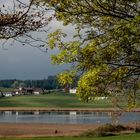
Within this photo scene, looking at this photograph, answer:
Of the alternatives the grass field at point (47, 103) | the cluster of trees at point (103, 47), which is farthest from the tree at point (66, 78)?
the grass field at point (47, 103)

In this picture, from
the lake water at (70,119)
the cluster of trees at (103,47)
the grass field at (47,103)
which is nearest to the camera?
the cluster of trees at (103,47)

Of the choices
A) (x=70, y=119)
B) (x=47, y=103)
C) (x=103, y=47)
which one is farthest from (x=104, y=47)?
(x=47, y=103)

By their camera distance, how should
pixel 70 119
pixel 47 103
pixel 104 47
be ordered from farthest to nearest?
pixel 47 103 → pixel 70 119 → pixel 104 47

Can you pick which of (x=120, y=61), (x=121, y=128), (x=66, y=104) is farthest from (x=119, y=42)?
(x=66, y=104)

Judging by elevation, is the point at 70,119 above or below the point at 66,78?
below

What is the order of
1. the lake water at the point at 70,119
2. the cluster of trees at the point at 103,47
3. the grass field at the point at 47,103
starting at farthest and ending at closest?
the grass field at the point at 47,103 → the lake water at the point at 70,119 → the cluster of trees at the point at 103,47

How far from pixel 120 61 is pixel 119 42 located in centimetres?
56

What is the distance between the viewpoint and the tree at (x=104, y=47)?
514 inches

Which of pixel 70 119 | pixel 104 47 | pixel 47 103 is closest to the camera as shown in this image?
pixel 104 47

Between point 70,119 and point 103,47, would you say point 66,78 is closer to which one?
point 103,47

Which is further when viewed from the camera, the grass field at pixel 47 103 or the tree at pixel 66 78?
the grass field at pixel 47 103

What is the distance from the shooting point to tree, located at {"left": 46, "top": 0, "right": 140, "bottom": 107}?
42.8 feet

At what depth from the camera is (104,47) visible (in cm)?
1375

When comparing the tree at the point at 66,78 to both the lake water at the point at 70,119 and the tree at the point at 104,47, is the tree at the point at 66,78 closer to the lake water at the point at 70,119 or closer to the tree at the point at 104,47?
the tree at the point at 104,47
